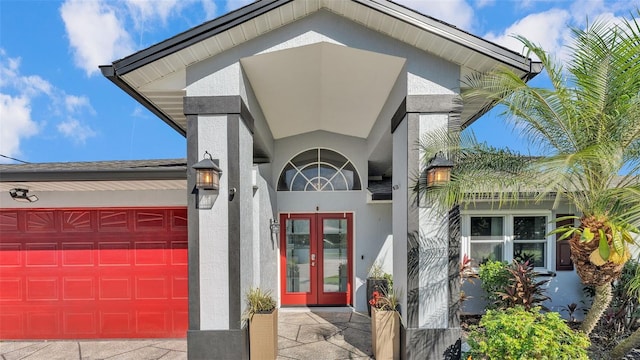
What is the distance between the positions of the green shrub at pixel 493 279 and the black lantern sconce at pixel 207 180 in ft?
18.9

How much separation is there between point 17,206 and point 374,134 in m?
7.38

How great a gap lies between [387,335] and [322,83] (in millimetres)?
4240

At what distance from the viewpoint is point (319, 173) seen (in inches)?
296

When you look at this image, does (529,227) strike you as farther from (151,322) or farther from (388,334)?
(151,322)

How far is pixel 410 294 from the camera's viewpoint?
394 centimetres

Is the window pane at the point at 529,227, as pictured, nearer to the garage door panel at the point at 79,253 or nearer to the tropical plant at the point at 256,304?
the tropical plant at the point at 256,304

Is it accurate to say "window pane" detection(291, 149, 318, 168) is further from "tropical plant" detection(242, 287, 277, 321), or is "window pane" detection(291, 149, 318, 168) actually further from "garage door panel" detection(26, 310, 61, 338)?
"garage door panel" detection(26, 310, 61, 338)

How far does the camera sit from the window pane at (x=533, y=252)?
6703 millimetres

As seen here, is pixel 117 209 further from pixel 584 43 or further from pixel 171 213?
pixel 584 43

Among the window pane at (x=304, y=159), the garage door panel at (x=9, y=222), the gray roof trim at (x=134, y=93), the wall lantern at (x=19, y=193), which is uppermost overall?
the gray roof trim at (x=134, y=93)

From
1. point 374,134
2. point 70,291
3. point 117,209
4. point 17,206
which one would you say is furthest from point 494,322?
point 17,206

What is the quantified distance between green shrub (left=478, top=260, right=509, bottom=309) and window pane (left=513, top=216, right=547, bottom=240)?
3.27ft

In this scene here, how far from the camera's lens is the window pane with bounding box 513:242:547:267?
22.0 feet

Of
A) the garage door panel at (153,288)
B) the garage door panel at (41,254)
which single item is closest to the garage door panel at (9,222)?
the garage door panel at (41,254)
